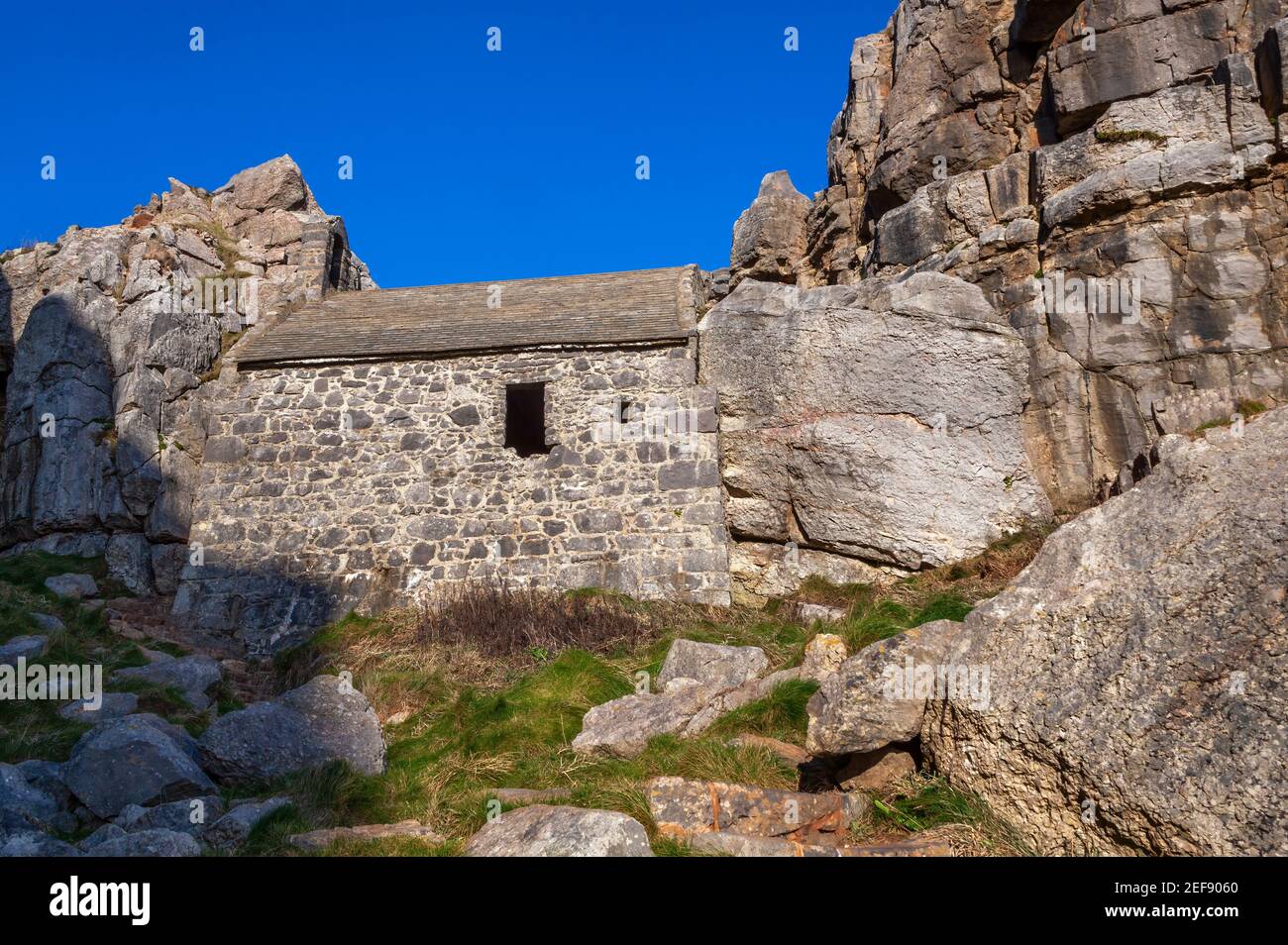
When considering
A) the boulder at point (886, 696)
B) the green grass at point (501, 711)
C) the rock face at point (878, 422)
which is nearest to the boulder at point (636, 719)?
the green grass at point (501, 711)

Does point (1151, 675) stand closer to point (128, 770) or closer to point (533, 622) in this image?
point (128, 770)

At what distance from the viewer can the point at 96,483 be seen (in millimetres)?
14555

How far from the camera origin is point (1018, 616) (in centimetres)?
598

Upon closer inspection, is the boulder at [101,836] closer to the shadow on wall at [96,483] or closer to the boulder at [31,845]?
the boulder at [31,845]

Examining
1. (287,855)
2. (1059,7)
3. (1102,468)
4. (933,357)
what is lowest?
(287,855)

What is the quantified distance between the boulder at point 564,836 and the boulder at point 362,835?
389 millimetres

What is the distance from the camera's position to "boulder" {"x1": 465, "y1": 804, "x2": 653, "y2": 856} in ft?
18.1

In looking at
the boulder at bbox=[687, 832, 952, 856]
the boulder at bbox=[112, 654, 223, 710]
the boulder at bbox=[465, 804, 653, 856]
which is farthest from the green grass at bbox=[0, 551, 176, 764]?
the boulder at bbox=[687, 832, 952, 856]

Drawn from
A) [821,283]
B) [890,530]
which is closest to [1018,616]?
[890,530]

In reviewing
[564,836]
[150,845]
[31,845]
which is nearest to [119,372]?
[31,845]
